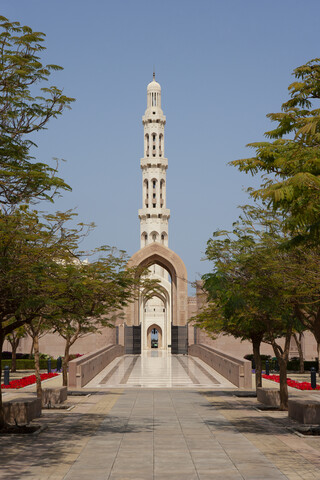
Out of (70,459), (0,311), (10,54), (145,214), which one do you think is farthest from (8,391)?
(145,214)

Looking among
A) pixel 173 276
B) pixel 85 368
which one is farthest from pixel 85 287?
pixel 173 276

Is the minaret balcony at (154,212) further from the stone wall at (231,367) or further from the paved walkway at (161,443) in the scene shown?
the paved walkway at (161,443)

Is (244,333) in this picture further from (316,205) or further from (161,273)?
(161,273)

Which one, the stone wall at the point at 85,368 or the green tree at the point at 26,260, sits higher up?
the green tree at the point at 26,260

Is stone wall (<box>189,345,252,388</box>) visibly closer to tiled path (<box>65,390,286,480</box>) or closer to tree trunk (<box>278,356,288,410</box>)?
tree trunk (<box>278,356,288,410</box>)

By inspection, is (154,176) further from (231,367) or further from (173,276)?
(231,367)

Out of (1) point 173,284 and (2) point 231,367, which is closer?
(2) point 231,367

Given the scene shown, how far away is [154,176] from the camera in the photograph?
3962 inches

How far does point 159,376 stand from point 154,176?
6626cm

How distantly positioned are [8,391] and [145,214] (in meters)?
76.6

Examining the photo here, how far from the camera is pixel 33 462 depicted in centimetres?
1222

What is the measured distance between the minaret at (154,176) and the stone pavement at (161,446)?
3171 inches

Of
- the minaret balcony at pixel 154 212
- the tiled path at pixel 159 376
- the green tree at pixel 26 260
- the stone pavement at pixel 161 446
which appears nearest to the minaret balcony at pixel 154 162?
the minaret balcony at pixel 154 212

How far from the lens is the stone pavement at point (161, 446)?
37.4 feet
